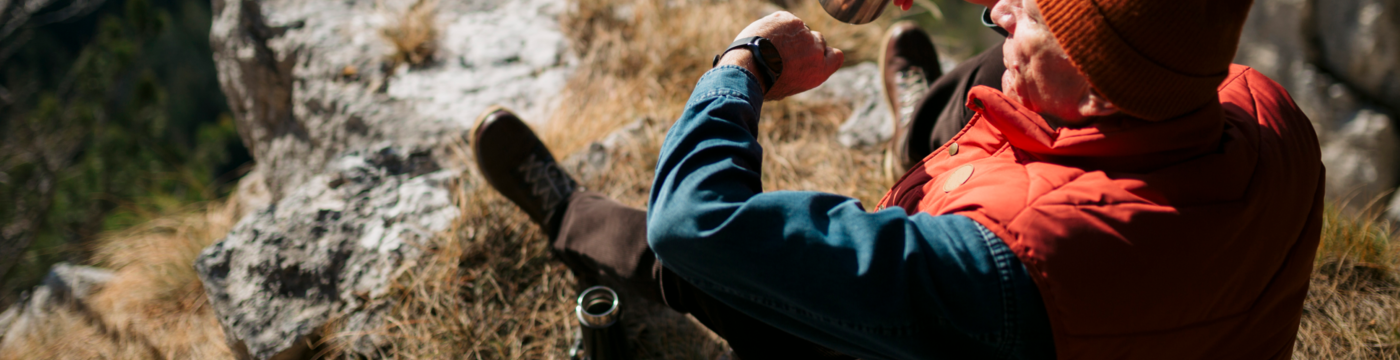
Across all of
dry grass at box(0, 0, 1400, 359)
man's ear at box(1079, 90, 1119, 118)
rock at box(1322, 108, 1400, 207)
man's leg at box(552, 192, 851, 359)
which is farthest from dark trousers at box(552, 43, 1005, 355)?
rock at box(1322, 108, 1400, 207)

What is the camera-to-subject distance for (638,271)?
1.61 m

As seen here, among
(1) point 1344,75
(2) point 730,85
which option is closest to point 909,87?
(2) point 730,85

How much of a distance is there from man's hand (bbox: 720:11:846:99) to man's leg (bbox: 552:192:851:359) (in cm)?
46

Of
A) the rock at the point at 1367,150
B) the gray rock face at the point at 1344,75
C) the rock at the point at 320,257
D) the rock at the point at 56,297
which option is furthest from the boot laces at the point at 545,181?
the rock at the point at 1367,150

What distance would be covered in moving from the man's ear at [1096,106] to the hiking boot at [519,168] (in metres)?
1.43

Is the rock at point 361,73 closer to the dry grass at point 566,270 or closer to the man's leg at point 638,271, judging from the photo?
the dry grass at point 566,270

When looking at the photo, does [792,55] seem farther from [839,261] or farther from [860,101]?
[860,101]

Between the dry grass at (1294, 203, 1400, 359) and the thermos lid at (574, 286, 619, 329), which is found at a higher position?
the thermos lid at (574, 286, 619, 329)

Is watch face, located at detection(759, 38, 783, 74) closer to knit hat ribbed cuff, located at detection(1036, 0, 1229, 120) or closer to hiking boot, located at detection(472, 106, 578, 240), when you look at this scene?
knit hat ribbed cuff, located at detection(1036, 0, 1229, 120)

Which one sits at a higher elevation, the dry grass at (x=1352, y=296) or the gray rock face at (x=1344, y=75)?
the dry grass at (x=1352, y=296)

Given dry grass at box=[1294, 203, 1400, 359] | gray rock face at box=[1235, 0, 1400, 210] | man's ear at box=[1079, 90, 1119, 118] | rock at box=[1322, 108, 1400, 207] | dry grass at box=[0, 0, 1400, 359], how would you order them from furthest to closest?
rock at box=[1322, 108, 1400, 207]
gray rock face at box=[1235, 0, 1400, 210]
dry grass at box=[0, 0, 1400, 359]
dry grass at box=[1294, 203, 1400, 359]
man's ear at box=[1079, 90, 1119, 118]

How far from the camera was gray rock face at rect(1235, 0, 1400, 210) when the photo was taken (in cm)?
702

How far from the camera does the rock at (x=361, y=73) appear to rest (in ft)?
10.3

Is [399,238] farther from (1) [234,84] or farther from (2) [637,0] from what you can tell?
(1) [234,84]
